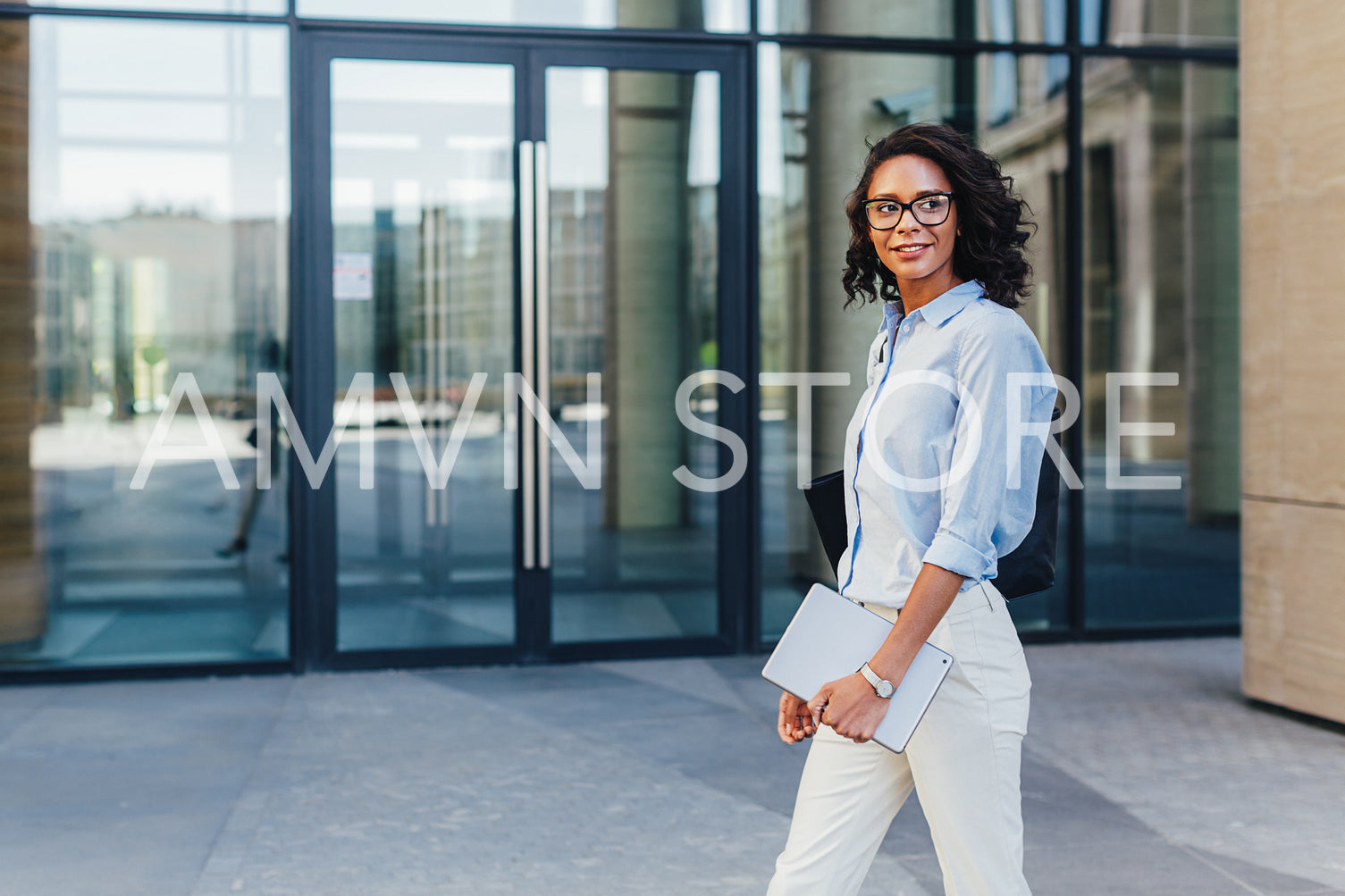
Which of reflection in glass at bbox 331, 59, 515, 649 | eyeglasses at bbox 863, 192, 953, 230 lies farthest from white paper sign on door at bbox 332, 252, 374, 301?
eyeglasses at bbox 863, 192, 953, 230

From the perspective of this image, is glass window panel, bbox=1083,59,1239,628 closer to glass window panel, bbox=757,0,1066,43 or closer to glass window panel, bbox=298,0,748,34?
glass window panel, bbox=757,0,1066,43

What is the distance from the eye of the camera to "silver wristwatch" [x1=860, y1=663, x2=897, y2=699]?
6.45 ft

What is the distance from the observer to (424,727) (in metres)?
5.31

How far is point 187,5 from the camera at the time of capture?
6.12 m

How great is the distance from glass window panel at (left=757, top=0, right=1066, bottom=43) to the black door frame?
349 millimetres

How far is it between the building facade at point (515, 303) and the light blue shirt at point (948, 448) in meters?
4.44

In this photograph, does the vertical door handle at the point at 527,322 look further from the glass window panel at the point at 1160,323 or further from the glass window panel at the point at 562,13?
the glass window panel at the point at 1160,323

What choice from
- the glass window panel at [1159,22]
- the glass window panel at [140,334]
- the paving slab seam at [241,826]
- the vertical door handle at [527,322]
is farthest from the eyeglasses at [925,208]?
the glass window panel at [1159,22]

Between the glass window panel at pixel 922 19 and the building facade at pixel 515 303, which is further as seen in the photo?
the glass window panel at pixel 922 19

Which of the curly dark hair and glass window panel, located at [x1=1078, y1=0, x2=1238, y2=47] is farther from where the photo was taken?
glass window panel, located at [x1=1078, y1=0, x2=1238, y2=47]

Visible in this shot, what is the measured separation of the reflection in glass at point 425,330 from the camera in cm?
626

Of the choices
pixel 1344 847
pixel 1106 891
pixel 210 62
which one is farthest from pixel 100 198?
pixel 1344 847

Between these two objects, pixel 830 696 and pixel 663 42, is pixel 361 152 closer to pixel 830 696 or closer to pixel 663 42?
pixel 663 42

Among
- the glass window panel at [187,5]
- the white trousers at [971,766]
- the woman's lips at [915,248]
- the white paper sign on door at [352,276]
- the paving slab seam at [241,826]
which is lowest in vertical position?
the paving slab seam at [241,826]
